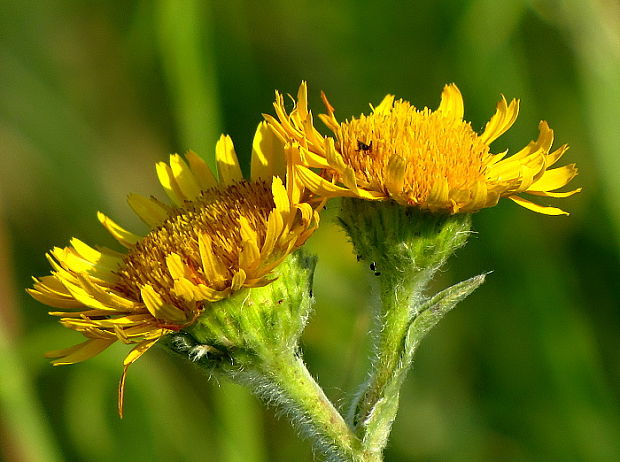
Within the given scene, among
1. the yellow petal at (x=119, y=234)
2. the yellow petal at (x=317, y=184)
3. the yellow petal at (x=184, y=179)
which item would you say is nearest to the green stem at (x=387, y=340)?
the yellow petal at (x=317, y=184)

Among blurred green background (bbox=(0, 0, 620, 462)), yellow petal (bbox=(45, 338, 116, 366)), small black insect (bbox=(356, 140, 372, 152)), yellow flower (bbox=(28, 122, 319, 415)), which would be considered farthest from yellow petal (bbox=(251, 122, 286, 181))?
blurred green background (bbox=(0, 0, 620, 462))

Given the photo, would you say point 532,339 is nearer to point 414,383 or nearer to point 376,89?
point 414,383

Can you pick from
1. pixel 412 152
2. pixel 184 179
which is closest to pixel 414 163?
pixel 412 152

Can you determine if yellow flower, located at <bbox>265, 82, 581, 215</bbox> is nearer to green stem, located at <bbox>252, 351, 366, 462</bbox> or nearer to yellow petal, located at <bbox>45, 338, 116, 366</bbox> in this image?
green stem, located at <bbox>252, 351, 366, 462</bbox>

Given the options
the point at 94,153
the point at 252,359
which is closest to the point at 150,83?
the point at 94,153

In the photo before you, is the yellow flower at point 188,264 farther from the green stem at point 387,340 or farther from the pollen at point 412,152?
the green stem at point 387,340

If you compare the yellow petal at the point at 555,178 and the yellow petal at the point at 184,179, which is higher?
the yellow petal at the point at 184,179

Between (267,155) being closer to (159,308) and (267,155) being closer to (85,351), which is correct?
(159,308)
